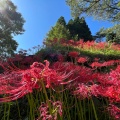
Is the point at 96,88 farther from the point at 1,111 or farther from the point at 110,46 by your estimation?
the point at 110,46

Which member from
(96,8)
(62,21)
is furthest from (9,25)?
(62,21)

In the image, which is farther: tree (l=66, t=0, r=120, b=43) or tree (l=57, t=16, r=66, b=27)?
tree (l=57, t=16, r=66, b=27)

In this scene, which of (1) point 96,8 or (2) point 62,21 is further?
(2) point 62,21

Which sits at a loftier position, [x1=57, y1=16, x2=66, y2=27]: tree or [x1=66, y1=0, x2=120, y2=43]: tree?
[x1=57, y1=16, x2=66, y2=27]: tree

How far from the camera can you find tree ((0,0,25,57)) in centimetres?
1734

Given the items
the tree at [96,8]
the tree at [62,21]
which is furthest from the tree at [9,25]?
the tree at [62,21]

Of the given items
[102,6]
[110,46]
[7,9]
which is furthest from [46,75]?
[7,9]

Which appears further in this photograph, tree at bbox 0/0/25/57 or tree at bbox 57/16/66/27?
tree at bbox 57/16/66/27

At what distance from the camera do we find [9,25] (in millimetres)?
18516

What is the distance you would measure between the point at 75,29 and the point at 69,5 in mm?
10859

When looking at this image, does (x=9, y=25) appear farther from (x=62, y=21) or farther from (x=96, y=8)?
(x=62, y=21)

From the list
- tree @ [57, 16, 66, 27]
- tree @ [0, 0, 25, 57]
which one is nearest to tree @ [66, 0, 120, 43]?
tree @ [0, 0, 25, 57]

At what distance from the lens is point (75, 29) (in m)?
28.7

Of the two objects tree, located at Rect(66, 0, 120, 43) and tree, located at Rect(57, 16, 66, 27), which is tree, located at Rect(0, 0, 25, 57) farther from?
tree, located at Rect(57, 16, 66, 27)
